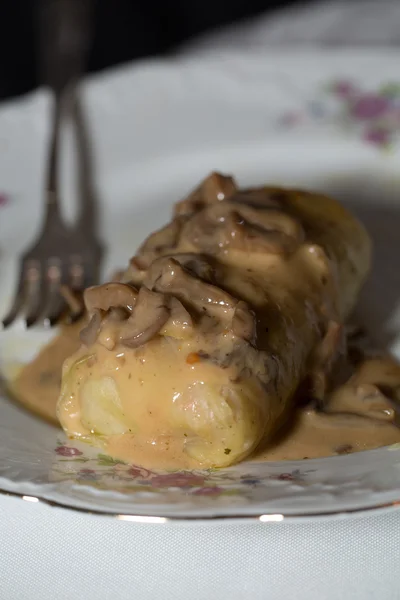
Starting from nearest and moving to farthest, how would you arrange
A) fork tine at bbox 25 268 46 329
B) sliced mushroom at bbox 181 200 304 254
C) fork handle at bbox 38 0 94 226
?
sliced mushroom at bbox 181 200 304 254, fork tine at bbox 25 268 46 329, fork handle at bbox 38 0 94 226

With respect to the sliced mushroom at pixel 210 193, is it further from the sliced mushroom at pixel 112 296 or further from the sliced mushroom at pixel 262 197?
the sliced mushroom at pixel 112 296

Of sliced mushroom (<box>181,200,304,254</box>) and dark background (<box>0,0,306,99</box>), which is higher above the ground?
dark background (<box>0,0,306,99</box>)

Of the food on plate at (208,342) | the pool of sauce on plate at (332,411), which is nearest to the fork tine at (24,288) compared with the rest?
the pool of sauce on plate at (332,411)

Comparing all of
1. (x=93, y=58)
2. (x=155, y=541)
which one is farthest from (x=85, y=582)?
(x=93, y=58)

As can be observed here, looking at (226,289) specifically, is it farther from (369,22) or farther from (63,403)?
(369,22)

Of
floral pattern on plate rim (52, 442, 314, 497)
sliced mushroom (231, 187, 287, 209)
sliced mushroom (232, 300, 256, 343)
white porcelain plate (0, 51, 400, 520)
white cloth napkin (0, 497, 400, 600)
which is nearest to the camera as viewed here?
white cloth napkin (0, 497, 400, 600)

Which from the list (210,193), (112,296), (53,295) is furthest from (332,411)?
(53,295)

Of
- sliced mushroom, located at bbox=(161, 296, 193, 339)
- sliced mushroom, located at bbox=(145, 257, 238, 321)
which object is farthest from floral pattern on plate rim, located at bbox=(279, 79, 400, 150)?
sliced mushroom, located at bbox=(161, 296, 193, 339)

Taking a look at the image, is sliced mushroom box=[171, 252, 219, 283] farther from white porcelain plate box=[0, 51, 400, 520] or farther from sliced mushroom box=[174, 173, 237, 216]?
white porcelain plate box=[0, 51, 400, 520]
